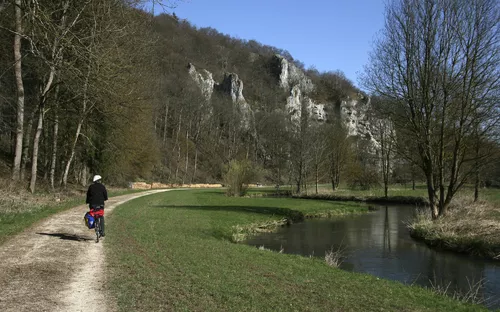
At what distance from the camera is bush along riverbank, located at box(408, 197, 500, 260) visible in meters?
15.3

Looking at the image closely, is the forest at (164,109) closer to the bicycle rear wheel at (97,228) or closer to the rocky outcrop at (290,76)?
the bicycle rear wheel at (97,228)

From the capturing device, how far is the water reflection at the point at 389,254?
1187 centimetres

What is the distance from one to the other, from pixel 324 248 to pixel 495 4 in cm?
1416

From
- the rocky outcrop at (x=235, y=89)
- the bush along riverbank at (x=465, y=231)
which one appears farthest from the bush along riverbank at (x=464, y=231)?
the rocky outcrop at (x=235, y=89)

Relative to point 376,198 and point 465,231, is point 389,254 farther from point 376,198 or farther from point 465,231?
point 376,198

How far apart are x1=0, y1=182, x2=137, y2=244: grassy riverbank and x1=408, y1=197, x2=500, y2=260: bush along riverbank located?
15.6 meters

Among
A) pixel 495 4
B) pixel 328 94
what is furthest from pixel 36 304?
pixel 328 94

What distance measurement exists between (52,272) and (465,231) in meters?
16.4

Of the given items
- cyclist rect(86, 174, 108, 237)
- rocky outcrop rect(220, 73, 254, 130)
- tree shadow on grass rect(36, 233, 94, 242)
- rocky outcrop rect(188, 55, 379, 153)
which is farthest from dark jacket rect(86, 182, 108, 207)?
rocky outcrop rect(188, 55, 379, 153)

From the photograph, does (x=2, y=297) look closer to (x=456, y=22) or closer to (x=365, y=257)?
(x=365, y=257)

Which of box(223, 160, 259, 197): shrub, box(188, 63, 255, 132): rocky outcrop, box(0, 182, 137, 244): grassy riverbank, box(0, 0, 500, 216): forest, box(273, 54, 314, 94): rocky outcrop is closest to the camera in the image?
box(0, 182, 137, 244): grassy riverbank

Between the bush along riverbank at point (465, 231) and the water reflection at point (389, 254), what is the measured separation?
57cm

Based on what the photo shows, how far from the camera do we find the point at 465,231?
17484 millimetres

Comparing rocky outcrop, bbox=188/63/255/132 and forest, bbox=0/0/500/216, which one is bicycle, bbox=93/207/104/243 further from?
rocky outcrop, bbox=188/63/255/132
